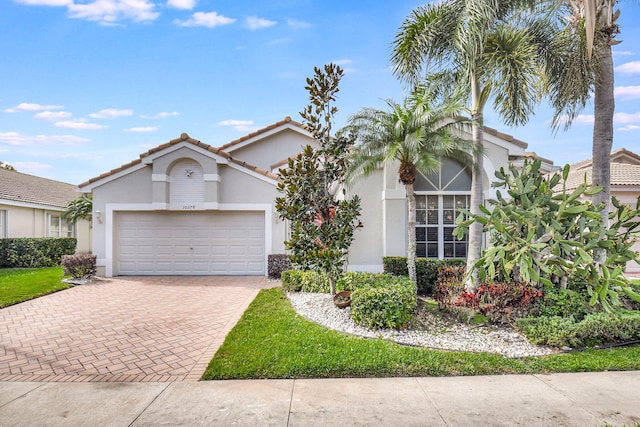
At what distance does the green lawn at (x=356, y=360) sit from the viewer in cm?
488

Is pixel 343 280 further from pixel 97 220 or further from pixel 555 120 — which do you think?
pixel 97 220

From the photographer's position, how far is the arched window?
11.4 m

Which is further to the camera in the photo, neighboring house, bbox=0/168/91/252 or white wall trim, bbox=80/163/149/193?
neighboring house, bbox=0/168/91/252

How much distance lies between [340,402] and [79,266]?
12040 millimetres

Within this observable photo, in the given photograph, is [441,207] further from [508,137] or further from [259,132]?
[259,132]

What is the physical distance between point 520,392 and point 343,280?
4718 mm

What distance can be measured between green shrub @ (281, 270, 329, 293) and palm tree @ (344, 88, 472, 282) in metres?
2.60

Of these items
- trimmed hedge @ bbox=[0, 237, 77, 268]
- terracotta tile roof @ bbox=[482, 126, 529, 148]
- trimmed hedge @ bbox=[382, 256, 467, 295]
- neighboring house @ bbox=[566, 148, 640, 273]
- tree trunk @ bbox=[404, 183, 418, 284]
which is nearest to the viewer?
tree trunk @ bbox=[404, 183, 418, 284]

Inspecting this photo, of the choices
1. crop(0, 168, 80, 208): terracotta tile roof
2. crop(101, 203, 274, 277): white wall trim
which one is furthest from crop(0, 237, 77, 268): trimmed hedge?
crop(101, 203, 274, 277): white wall trim

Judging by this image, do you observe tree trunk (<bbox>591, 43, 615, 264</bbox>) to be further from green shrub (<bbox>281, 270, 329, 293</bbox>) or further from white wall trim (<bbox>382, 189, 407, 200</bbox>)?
green shrub (<bbox>281, 270, 329, 293</bbox>)

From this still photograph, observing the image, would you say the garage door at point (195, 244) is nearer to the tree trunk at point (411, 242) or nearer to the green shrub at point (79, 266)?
the green shrub at point (79, 266)

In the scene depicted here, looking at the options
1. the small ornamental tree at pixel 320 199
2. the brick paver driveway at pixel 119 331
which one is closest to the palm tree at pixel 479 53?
the small ornamental tree at pixel 320 199

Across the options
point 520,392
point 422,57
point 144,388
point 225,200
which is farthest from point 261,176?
point 520,392

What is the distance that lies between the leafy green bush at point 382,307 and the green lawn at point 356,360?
1.85ft
